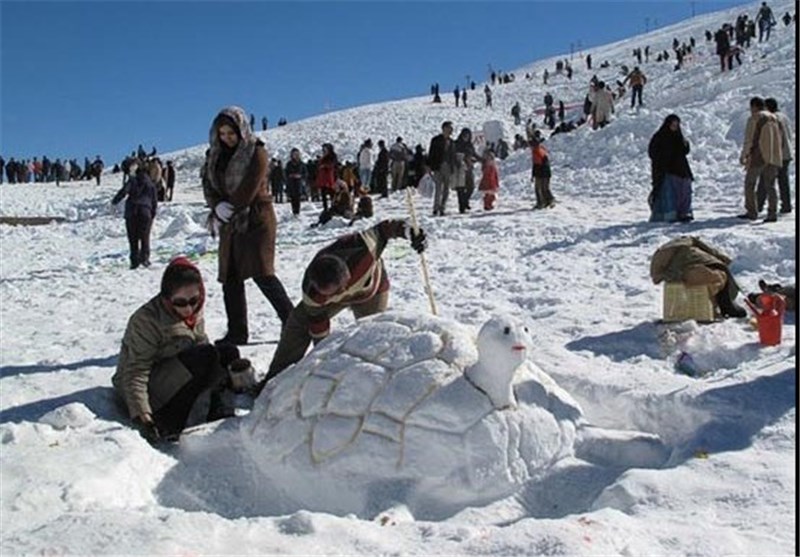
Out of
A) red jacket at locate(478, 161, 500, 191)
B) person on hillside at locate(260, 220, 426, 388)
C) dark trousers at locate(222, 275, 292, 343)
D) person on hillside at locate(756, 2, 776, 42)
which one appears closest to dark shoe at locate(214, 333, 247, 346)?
dark trousers at locate(222, 275, 292, 343)

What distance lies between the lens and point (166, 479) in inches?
167

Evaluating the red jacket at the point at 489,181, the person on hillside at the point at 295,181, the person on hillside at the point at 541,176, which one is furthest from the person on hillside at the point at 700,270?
the person on hillside at the point at 295,181

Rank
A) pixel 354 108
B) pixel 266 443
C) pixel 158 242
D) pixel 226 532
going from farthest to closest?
pixel 354 108 → pixel 158 242 → pixel 266 443 → pixel 226 532

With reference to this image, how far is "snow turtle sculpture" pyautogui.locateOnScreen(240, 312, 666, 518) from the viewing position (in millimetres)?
3770

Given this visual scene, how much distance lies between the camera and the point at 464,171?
15031 mm

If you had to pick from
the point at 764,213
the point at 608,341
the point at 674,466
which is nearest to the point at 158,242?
the point at 764,213

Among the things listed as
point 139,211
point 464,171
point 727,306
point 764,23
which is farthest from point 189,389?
point 764,23

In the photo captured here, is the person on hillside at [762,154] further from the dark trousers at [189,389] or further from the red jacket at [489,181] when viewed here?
the dark trousers at [189,389]

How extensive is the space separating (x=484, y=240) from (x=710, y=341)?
19.9ft

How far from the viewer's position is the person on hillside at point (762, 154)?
10469 millimetres

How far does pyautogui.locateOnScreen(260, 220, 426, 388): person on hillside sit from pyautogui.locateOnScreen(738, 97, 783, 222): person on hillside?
6508mm

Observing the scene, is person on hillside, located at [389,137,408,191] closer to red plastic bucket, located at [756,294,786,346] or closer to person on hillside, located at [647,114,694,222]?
person on hillside, located at [647,114,694,222]

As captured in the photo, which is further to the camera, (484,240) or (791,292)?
(484,240)

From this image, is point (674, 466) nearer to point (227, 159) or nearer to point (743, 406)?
point (743, 406)
